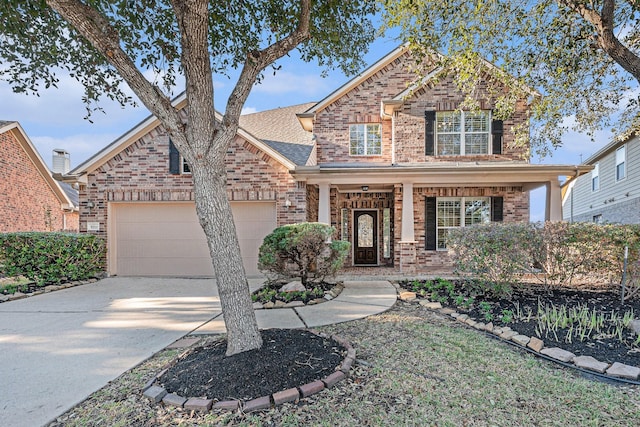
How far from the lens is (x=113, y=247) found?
930cm

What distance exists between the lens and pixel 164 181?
361 inches

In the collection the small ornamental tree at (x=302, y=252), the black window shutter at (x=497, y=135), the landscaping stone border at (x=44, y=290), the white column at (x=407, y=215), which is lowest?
the landscaping stone border at (x=44, y=290)

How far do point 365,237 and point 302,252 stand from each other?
5454mm

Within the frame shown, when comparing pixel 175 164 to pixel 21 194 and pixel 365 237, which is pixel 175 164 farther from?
pixel 21 194

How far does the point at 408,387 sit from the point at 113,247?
9251mm

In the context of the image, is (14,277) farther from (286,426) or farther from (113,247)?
(286,426)

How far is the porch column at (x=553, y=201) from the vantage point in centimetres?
880

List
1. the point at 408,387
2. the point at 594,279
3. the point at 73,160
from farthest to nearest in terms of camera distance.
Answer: the point at 73,160
the point at 594,279
the point at 408,387

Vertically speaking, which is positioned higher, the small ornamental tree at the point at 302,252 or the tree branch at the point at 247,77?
the tree branch at the point at 247,77

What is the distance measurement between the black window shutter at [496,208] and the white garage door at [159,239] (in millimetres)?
7312

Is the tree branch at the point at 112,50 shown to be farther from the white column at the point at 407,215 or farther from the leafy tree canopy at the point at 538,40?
the white column at the point at 407,215

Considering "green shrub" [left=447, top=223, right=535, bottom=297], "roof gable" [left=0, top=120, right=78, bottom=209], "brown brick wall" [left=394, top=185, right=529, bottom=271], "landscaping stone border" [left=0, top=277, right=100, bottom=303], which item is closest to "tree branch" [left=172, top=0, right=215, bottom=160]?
"green shrub" [left=447, top=223, right=535, bottom=297]

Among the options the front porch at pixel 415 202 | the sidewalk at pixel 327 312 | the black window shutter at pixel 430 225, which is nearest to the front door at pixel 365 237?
the front porch at pixel 415 202

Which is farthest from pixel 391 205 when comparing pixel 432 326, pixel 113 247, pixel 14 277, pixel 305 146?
pixel 14 277
